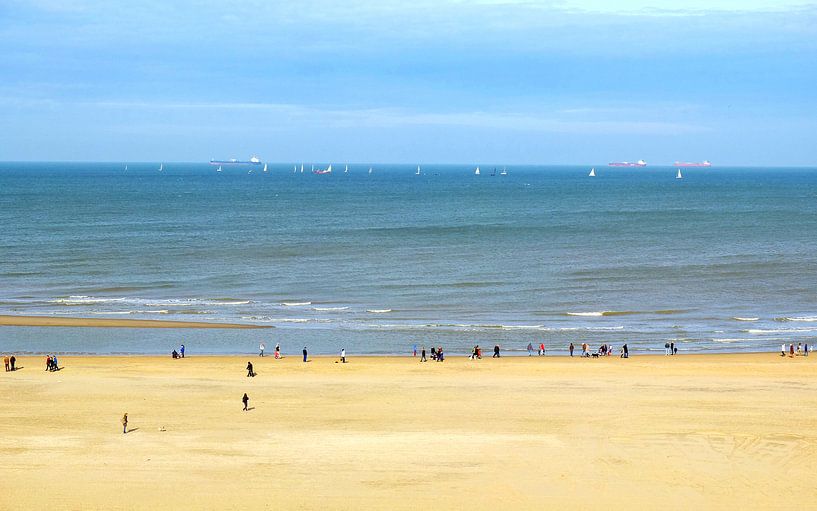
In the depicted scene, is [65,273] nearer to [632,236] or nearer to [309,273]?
[309,273]

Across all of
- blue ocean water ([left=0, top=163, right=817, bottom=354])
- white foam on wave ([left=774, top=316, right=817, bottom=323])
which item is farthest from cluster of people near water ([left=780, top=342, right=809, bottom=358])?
white foam on wave ([left=774, top=316, right=817, bottom=323])

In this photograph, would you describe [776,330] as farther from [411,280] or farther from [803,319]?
[411,280]

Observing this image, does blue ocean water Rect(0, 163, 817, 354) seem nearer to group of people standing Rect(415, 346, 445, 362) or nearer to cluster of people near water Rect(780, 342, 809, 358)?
cluster of people near water Rect(780, 342, 809, 358)

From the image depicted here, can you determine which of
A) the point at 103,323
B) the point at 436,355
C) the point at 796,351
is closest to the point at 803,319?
the point at 796,351

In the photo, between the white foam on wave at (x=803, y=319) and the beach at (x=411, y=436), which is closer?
the beach at (x=411, y=436)

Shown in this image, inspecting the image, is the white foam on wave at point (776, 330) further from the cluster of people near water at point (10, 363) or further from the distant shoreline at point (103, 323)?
the cluster of people near water at point (10, 363)

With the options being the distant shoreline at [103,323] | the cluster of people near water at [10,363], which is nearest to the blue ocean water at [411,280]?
the distant shoreline at [103,323]

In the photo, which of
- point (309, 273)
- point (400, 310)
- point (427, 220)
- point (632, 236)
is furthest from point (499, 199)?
point (400, 310)
